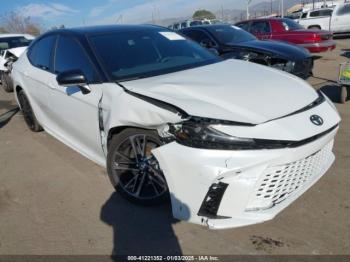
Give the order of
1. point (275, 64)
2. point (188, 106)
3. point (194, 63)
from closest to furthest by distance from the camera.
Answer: point (188, 106)
point (194, 63)
point (275, 64)

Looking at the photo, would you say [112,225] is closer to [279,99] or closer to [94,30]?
[279,99]

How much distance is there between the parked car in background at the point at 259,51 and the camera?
7215 mm

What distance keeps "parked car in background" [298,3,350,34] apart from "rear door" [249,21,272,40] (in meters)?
7.78

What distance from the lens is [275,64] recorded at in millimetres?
7246

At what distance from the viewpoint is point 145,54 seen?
12.1ft

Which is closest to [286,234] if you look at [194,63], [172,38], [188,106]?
[188,106]

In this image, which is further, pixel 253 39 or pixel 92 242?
pixel 253 39

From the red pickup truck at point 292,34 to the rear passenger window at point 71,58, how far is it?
9328 millimetres

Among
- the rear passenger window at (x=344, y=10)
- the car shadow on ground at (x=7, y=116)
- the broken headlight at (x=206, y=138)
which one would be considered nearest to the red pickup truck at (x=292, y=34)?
the rear passenger window at (x=344, y=10)

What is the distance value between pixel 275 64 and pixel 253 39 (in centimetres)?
154

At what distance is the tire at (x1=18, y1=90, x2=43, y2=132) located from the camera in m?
5.33

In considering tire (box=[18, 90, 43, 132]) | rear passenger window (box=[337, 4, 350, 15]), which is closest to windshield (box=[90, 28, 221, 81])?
tire (box=[18, 90, 43, 132])

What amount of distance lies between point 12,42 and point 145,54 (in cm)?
895

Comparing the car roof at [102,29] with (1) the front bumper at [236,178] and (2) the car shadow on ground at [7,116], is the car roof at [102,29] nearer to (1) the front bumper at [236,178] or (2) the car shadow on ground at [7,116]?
(1) the front bumper at [236,178]
